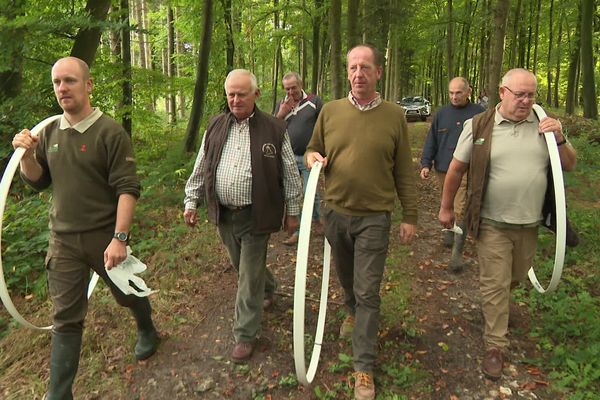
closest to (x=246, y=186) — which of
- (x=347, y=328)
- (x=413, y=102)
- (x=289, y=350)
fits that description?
(x=289, y=350)

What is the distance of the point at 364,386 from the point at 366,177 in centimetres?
170

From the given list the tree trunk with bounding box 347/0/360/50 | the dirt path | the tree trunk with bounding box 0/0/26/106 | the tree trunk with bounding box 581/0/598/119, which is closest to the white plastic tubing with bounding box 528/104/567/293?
the dirt path

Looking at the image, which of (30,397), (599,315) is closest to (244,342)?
(30,397)

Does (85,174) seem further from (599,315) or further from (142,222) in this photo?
(599,315)

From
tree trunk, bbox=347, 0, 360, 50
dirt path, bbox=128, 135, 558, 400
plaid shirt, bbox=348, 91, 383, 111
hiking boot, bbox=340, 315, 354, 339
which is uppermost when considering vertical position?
tree trunk, bbox=347, 0, 360, 50

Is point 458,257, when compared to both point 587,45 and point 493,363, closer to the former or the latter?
point 493,363

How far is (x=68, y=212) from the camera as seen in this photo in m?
3.33

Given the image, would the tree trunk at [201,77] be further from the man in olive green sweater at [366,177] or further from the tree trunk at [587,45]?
the tree trunk at [587,45]

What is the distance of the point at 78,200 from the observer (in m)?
3.30

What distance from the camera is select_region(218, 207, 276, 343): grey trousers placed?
3.93 metres

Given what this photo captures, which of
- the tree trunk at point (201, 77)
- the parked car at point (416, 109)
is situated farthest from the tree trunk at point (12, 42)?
the parked car at point (416, 109)

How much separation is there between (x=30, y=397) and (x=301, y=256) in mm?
2807

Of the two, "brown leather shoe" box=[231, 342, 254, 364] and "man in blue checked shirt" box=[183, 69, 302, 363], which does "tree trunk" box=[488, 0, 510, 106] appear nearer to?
"man in blue checked shirt" box=[183, 69, 302, 363]

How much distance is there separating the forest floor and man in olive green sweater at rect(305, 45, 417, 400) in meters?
0.55
